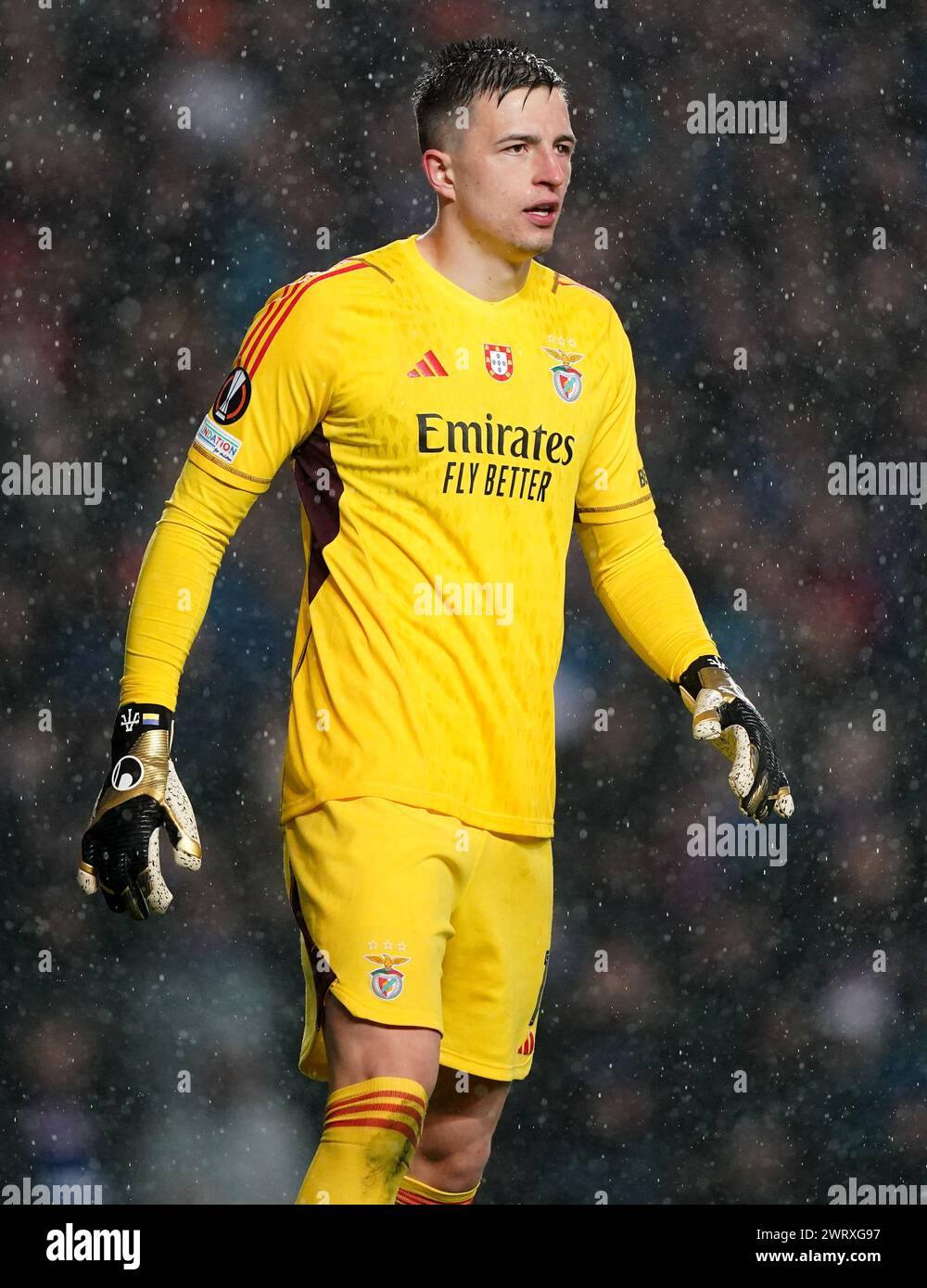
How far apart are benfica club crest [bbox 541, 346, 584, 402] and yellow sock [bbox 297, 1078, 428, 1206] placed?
4.09ft

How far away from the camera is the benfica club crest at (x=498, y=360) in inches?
155

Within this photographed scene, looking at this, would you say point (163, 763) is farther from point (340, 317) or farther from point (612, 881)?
point (612, 881)

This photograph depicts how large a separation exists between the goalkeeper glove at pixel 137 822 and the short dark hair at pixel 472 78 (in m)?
1.18

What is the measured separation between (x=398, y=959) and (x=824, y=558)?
209 cm

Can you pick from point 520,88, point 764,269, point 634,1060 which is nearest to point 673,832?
point 634,1060

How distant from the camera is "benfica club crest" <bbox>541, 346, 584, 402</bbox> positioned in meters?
4.02

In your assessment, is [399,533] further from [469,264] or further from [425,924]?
[425,924]

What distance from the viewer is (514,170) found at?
393cm

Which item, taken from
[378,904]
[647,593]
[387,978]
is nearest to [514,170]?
[647,593]
